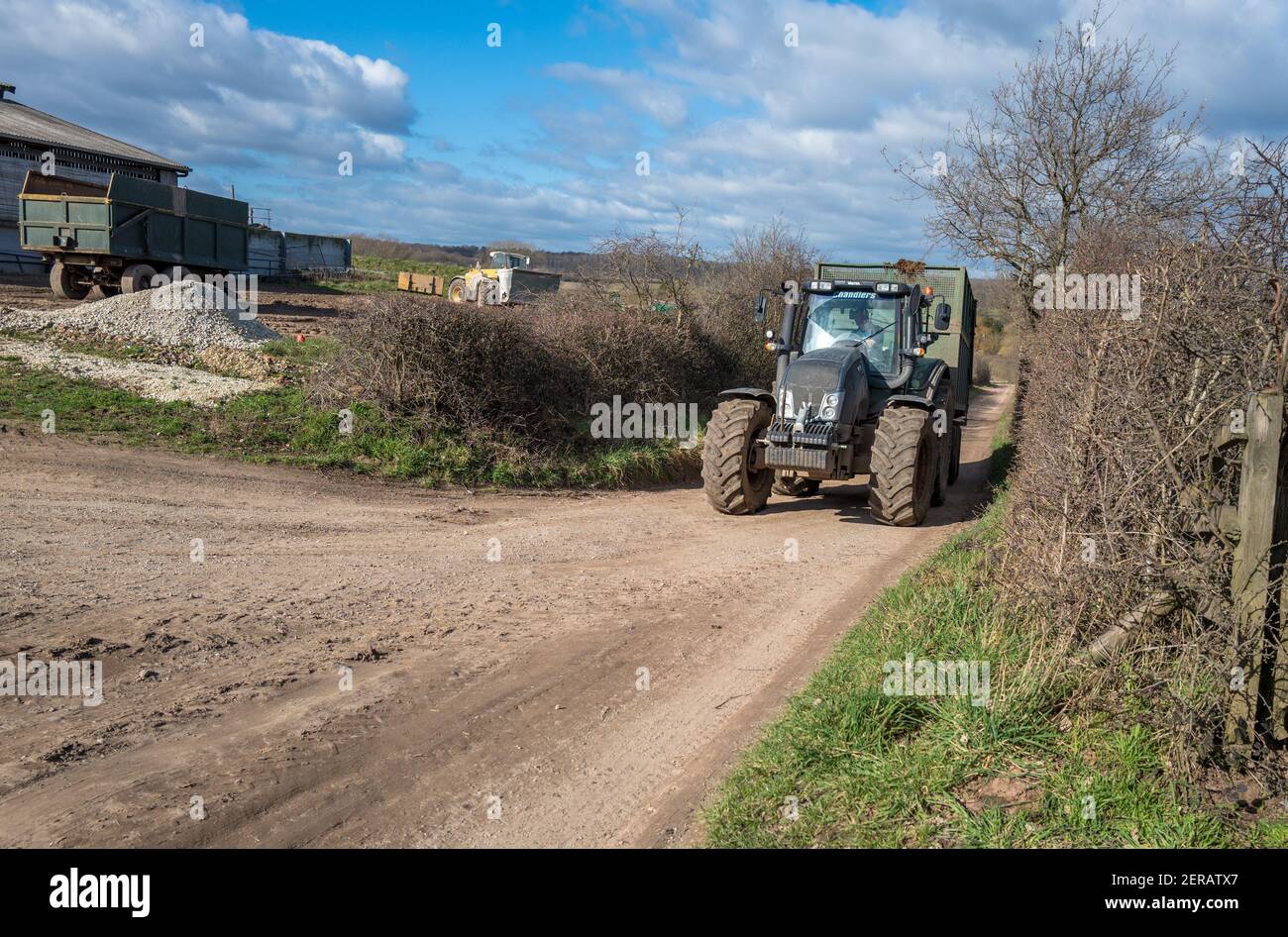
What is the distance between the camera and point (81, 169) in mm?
30812

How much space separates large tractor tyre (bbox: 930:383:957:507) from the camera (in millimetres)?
11359

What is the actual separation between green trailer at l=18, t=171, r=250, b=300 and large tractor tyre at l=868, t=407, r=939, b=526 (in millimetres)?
15622

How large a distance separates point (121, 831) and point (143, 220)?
1914cm

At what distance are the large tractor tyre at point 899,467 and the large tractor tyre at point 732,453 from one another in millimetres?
1353

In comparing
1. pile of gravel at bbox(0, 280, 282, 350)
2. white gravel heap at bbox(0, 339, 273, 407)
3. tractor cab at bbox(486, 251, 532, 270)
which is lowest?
white gravel heap at bbox(0, 339, 273, 407)

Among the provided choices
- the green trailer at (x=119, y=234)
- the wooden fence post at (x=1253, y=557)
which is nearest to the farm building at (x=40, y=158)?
the green trailer at (x=119, y=234)

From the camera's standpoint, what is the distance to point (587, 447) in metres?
13.5

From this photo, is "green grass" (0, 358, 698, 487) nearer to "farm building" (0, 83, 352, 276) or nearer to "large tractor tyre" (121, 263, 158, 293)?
"large tractor tyre" (121, 263, 158, 293)

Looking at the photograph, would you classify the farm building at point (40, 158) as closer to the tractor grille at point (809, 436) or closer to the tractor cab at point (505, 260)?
the tractor cab at point (505, 260)

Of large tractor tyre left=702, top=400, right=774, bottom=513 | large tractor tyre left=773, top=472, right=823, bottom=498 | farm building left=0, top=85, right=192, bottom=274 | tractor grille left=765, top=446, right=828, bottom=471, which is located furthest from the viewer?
farm building left=0, top=85, right=192, bottom=274

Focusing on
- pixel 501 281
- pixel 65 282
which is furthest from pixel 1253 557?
pixel 501 281

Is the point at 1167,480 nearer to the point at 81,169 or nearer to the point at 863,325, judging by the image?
the point at 863,325

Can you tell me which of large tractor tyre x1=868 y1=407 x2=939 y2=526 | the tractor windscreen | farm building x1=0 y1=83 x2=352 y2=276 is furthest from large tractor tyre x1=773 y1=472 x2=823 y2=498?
farm building x1=0 y1=83 x2=352 y2=276

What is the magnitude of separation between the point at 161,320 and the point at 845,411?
Result: 10.7m
